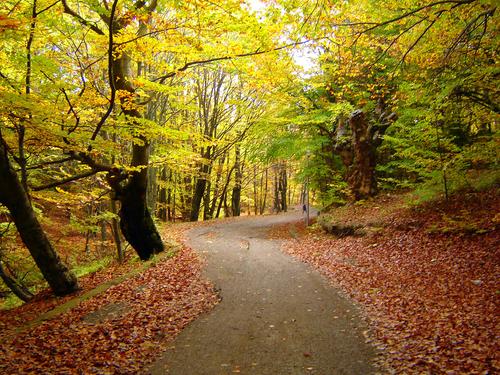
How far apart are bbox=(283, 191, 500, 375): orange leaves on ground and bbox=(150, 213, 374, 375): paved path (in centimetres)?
51

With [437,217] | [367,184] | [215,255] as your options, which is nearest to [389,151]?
[367,184]

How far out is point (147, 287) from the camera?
8.82 meters

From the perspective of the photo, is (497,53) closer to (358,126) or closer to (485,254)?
(485,254)

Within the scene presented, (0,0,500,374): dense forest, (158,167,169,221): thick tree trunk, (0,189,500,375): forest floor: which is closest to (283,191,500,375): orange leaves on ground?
(0,189,500,375): forest floor

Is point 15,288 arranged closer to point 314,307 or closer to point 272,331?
point 272,331

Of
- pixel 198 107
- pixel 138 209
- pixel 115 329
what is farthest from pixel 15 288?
pixel 198 107

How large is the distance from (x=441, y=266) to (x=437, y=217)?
3.22 meters

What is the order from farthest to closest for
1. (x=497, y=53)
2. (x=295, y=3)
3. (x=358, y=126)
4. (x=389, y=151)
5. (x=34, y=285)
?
(x=389, y=151) → (x=358, y=126) → (x=34, y=285) → (x=497, y=53) → (x=295, y=3)

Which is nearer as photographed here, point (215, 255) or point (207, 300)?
point (207, 300)

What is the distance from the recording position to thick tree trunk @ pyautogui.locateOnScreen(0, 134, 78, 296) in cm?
804

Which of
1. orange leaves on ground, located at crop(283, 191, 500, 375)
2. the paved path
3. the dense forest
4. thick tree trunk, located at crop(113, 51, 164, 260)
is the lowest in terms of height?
the paved path

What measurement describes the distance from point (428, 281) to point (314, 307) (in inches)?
112

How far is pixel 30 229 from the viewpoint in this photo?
8602 mm

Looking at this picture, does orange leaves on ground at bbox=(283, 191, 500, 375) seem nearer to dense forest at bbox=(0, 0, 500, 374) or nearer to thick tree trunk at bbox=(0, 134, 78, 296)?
dense forest at bbox=(0, 0, 500, 374)
